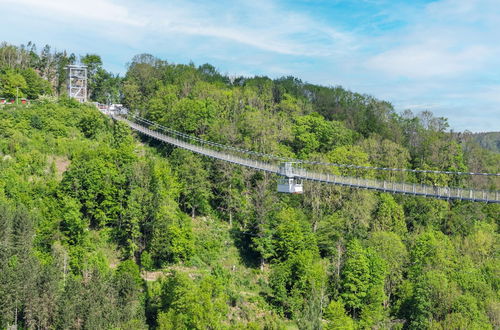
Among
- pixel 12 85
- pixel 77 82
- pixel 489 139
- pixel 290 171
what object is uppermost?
pixel 489 139

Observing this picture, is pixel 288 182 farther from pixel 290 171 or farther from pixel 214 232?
pixel 214 232

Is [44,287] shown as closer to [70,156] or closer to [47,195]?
[47,195]

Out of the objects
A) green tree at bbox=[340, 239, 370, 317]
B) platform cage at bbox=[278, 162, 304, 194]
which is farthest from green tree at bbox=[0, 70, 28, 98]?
green tree at bbox=[340, 239, 370, 317]

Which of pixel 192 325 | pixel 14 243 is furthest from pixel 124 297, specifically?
pixel 14 243

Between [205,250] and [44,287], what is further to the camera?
[205,250]

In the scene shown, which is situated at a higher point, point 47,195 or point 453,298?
point 47,195

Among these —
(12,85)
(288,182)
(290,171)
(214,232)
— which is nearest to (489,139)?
(214,232)

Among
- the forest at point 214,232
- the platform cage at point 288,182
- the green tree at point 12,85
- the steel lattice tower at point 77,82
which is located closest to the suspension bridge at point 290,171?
the platform cage at point 288,182
